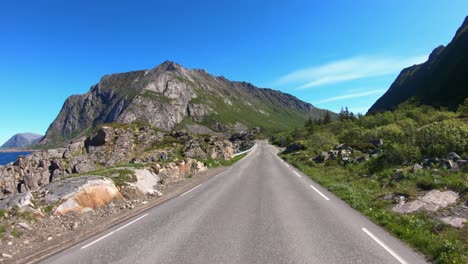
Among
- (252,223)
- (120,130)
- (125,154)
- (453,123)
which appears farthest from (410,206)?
(120,130)

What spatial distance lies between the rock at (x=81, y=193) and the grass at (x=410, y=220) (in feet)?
37.4

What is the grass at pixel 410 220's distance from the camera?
24.0 feet

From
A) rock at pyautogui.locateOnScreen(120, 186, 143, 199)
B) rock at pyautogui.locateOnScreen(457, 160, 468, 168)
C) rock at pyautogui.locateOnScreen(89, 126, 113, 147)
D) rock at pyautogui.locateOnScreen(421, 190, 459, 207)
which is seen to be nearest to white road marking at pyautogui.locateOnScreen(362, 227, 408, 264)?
rock at pyautogui.locateOnScreen(421, 190, 459, 207)

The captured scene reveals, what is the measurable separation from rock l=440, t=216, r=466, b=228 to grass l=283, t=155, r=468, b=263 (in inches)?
10.3

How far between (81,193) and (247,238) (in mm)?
8602

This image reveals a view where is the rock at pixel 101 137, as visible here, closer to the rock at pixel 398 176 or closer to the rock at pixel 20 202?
the rock at pixel 20 202

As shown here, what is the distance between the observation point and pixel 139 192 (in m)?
17.3

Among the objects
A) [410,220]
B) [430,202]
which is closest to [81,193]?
[410,220]

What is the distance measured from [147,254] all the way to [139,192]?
33.9ft

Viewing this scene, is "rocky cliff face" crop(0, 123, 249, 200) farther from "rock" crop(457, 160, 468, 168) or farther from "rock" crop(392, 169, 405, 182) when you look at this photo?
Result: "rock" crop(457, 160, 468, 168)

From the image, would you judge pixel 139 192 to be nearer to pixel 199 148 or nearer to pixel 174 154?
pixel 174 154

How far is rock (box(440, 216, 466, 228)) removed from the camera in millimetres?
9102

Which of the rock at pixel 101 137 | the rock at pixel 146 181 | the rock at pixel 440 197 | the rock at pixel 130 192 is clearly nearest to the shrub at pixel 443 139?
the rock at pixel 440 197

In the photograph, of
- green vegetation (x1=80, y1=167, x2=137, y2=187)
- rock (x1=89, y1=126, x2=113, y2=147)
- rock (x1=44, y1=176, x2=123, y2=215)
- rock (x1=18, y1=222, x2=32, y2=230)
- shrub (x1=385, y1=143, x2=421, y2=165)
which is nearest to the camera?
rock (x1=18, y1=222, x2=32, y2=230)
